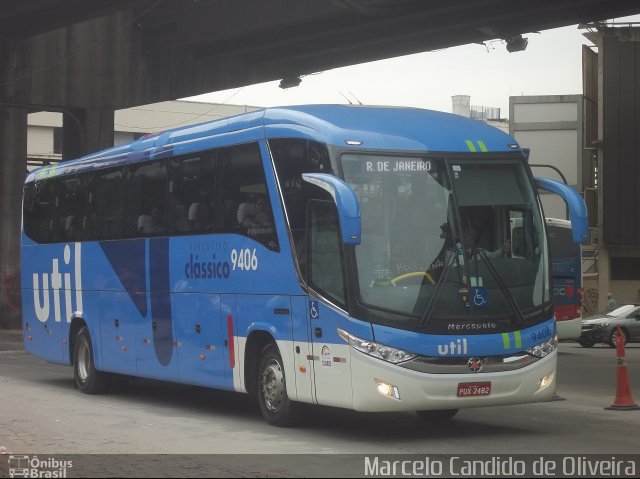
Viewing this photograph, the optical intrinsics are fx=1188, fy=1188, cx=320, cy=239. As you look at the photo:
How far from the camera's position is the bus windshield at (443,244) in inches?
476

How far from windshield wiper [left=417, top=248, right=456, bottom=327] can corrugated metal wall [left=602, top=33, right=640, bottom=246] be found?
40334mm

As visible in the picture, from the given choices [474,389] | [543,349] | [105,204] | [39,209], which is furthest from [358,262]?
[39,209]

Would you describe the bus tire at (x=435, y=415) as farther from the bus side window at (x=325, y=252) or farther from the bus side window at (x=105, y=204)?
the bus side window at (x=105, y=204)

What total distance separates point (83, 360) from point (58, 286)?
4.98 feet

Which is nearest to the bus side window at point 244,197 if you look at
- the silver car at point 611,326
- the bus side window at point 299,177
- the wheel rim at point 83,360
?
the bus side window at point 299,177

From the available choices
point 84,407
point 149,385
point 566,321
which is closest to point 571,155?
point 566,321

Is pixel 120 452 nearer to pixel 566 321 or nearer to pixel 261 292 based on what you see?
pixel 261 292

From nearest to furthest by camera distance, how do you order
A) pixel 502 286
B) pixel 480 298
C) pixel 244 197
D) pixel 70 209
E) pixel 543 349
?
pixel 480 298
pixel 502 286
pixel 543 349
pixel 244 197
pixel 70 209


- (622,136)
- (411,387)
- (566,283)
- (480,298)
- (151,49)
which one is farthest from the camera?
(622,136)

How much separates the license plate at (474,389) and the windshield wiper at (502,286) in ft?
2.76

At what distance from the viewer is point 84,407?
53.1 feet

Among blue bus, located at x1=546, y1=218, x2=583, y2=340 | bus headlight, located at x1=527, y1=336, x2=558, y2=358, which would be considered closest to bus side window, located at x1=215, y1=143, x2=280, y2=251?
bus headlight, located at x1=527, y1=336, x2=558, y2=358

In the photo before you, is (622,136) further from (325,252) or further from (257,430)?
(325,252)

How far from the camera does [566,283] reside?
95.2 ft
